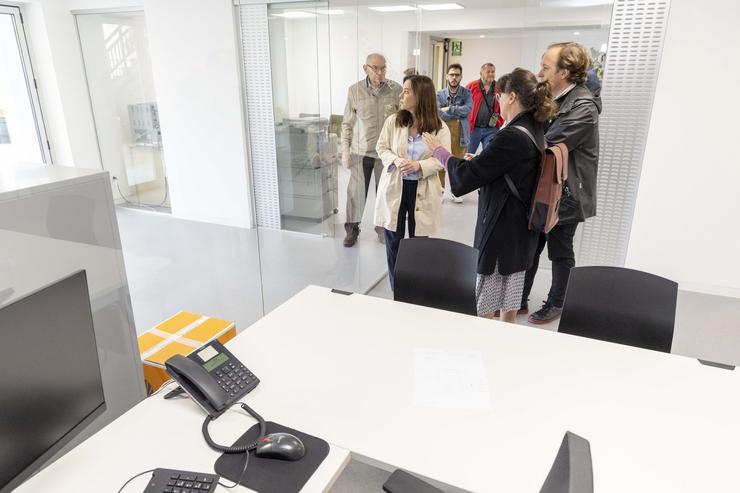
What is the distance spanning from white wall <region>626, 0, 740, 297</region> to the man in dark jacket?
936 mm

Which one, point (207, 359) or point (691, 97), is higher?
point (691, 97)

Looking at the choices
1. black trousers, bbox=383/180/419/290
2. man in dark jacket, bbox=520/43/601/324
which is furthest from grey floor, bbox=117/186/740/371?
man in dark jacket, bbox=520/43/601/324

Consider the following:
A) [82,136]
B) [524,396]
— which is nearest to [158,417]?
[524,396]

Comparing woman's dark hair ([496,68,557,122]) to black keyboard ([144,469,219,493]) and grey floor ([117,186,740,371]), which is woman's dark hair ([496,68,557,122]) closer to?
grey floor ([117,186,740,371])

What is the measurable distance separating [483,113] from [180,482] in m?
5.05

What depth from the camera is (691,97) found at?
136 inches

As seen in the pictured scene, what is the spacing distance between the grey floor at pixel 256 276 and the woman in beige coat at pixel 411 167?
18.1 inches

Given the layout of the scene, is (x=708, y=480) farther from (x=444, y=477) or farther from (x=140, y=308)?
(x=140, y=308)

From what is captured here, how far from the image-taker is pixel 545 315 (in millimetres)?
3422

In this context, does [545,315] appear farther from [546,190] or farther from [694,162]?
[694,162]

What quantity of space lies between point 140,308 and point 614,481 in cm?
304

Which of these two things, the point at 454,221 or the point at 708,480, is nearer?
the point at 708,480

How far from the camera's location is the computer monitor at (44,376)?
99cm

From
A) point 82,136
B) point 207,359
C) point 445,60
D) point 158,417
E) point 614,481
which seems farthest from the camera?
point 445,60
